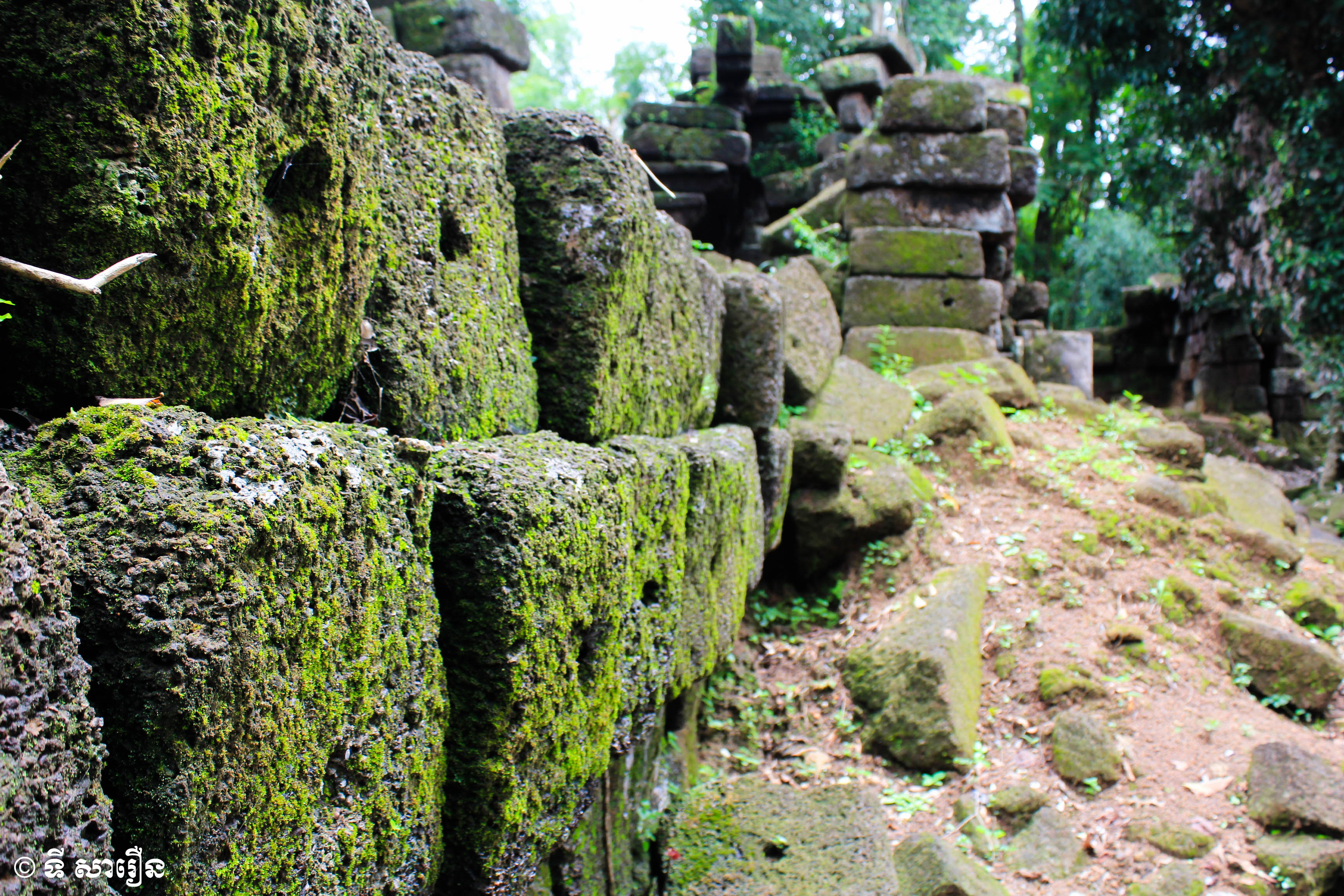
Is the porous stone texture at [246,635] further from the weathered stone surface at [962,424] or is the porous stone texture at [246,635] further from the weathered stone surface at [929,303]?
the weathered stone surface at [929,303]

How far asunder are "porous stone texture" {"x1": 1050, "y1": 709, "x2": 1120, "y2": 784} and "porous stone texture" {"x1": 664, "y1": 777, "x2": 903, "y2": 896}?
38.1 inches

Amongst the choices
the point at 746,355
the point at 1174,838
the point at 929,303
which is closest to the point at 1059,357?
the point at 929,303

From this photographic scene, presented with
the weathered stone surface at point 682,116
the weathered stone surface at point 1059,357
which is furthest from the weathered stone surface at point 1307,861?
the weathered stone surface at point 682,116

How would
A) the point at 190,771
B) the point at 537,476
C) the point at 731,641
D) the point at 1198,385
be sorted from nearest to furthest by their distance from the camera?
the point at 190,771, the point at 537,476, the point at 731,641, the point at 1198,385

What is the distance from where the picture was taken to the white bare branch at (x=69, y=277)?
0.77 m

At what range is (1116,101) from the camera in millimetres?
18984

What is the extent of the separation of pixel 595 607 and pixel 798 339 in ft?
11.2

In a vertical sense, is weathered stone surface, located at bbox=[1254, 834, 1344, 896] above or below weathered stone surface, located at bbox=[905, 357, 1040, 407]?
below

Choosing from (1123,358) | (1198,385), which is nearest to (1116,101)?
(1123,358)

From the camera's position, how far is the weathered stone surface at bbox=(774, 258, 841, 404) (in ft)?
15.1

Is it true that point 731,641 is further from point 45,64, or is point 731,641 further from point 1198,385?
point 1198,385

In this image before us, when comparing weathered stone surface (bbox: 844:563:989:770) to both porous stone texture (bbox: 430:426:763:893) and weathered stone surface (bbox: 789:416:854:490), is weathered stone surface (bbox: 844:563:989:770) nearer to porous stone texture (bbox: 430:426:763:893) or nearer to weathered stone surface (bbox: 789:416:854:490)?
weathered stone surface (bbox: 789:416:854:490)

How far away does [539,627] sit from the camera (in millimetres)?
1322

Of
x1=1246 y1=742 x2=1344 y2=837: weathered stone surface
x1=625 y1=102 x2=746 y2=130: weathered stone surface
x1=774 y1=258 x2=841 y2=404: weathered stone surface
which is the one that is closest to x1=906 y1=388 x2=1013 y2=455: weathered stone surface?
x1=774 y1=258 x2=841 y2=404: weathered stone surface
